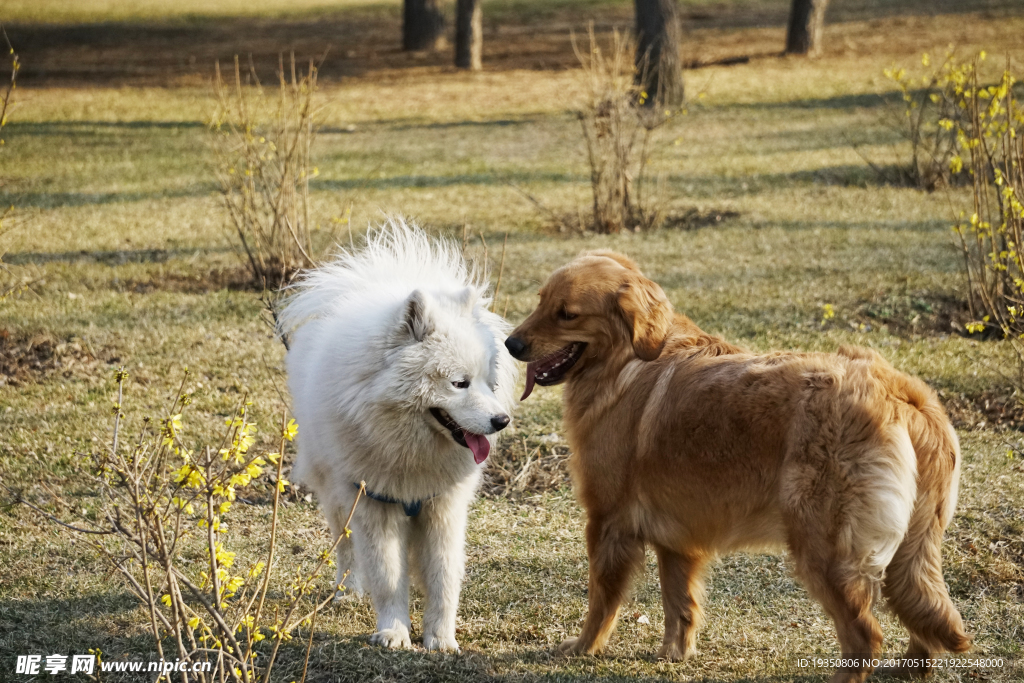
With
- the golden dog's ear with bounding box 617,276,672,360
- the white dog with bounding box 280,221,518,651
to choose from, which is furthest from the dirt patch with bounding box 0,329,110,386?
the golden dog's ear with bounding box 617,276,672,360

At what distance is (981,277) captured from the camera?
721cm

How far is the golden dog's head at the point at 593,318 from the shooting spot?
3820 mm

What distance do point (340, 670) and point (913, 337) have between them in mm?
6059

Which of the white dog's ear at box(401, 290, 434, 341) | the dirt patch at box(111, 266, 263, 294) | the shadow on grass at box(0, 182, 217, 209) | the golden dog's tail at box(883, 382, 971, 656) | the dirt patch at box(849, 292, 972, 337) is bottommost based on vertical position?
the dirt patch at box(111, 266, 263, 294)

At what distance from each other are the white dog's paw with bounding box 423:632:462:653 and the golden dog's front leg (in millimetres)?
579

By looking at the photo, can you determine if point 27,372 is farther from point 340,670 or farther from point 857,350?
point 857,350

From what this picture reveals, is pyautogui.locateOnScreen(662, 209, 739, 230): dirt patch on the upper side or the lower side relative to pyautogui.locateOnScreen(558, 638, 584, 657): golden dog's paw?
upper

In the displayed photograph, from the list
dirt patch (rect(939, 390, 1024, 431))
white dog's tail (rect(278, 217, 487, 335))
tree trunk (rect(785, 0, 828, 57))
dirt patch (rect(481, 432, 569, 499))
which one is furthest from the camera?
tree trunk (rect(785, 0, 828, 57))

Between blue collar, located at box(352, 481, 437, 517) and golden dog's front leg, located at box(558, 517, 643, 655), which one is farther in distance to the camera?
blue collar, located at box(352, 481, 437, 517)

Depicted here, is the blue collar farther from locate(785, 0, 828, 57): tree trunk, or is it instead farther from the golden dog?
locate(785, 0, 828, 57): tree trunk

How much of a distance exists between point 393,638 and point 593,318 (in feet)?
5.51

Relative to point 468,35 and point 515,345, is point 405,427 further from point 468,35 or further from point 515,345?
point 468,35

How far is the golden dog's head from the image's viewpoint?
3820mm

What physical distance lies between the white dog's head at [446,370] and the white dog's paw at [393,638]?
852 mm
